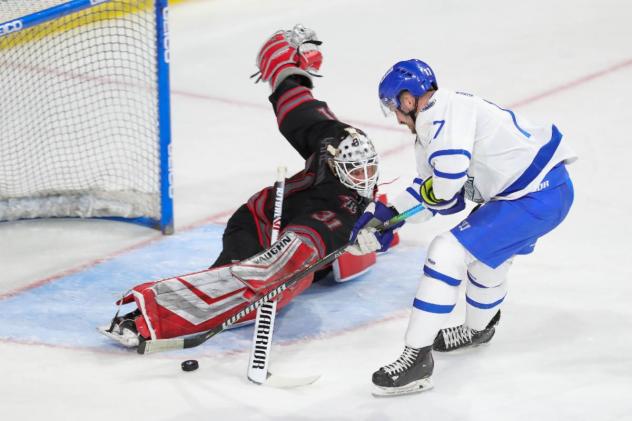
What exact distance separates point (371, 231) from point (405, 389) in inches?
17.9

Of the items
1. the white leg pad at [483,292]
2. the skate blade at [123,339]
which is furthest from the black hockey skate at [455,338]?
the skate blade at [123,339]

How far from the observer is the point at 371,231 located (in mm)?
3275

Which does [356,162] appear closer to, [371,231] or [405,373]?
A: [371,231]

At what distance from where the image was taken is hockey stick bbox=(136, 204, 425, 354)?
3309mm

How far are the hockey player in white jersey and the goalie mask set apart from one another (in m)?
0.28

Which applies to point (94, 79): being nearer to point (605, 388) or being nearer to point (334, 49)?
point (334, 49)

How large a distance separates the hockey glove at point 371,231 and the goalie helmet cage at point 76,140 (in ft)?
3.99

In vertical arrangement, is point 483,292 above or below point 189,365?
above

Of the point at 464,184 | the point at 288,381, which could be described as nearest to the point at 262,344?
the point at 288,381

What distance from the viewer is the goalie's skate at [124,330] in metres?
3.44

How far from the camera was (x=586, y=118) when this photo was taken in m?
5.62

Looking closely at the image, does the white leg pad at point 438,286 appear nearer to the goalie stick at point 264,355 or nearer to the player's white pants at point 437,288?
the player's white pants at point 437,288

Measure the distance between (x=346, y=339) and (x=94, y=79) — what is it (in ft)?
9.47

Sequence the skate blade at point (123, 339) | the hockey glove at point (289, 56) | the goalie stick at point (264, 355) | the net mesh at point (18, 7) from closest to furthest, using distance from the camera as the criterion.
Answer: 1. the goalie stick at point (264, 355)
2. the skate blade at point (123, 339)
3. the hockey glove at point (289, 56)
4. the net mesh at point (18, 7)
